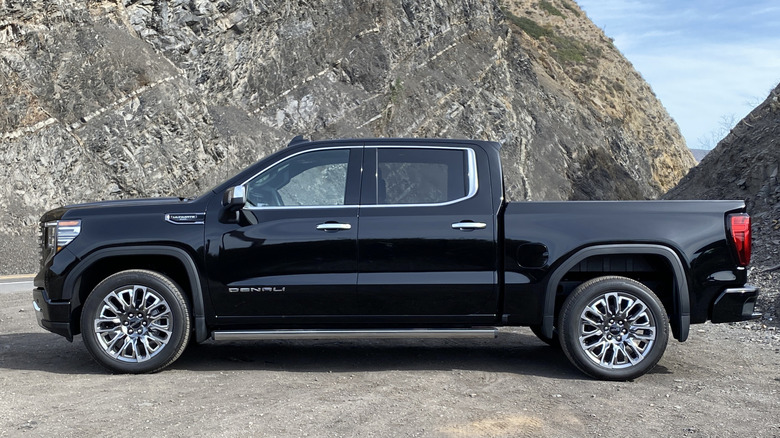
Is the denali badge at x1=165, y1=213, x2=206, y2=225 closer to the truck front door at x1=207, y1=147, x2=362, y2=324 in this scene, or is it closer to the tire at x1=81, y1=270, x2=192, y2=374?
the truck front door at x1=207, y1=147, x2=362, y2=324

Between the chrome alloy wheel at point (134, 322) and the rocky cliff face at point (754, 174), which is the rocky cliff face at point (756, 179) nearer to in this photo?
the rocky cliff face at point (754, 174)

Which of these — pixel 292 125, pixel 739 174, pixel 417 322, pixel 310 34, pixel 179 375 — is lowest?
pixel 179 375

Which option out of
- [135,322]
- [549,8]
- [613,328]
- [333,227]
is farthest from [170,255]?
[549,8]

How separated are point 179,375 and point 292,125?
30.8m

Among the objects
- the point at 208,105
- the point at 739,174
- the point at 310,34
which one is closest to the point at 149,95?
the point at 208,105

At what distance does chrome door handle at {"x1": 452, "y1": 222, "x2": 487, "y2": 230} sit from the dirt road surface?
1274 mm

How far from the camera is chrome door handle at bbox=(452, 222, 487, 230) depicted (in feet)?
22.2

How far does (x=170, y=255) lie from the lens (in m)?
6.84

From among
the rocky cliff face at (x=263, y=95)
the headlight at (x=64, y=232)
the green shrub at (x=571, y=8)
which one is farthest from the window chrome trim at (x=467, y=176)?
the green shrub at (x=571, y=8)

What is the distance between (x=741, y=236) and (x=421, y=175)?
8.99 ft

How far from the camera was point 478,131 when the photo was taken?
43188mm

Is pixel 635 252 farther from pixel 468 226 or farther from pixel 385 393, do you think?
pixel 385 393

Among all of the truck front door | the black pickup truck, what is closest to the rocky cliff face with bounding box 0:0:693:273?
the black pickup truck

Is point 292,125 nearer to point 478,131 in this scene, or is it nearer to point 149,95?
point 149,95
